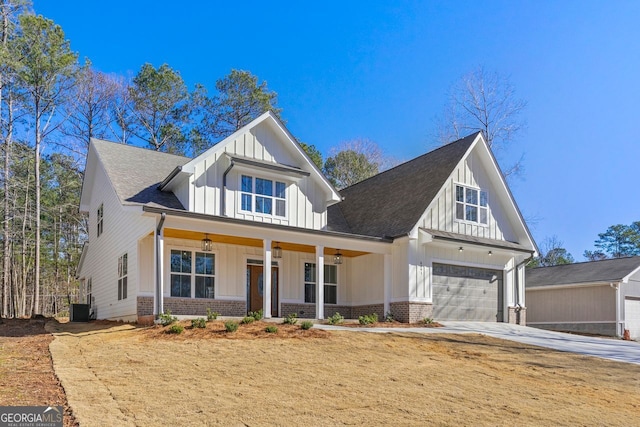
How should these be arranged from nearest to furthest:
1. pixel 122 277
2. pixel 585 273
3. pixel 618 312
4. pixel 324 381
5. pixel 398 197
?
pixel 324 381 → pixel 122 277 → pixel 398 197 → pixel 618 312 → pixel 585 273

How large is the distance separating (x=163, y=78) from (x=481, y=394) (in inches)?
1180

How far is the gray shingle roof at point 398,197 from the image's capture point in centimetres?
1975

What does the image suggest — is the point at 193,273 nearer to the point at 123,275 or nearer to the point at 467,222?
the point at 123,275

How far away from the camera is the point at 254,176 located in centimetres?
1834

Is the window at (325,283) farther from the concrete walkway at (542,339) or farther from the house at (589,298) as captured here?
the house at (589,298)

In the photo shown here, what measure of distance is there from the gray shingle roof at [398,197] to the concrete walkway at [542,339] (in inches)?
141

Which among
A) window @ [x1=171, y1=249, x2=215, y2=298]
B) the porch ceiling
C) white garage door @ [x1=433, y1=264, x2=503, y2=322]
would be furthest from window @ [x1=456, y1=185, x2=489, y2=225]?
window @ [x1=171, y1=249, x2=215, y2=298]

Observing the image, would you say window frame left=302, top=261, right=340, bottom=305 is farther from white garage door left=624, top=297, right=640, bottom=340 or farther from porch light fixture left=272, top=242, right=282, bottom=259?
white garage door left=624, top=297, right=640, bottom=340

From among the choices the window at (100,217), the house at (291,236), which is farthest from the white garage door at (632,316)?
the window at (100,217)

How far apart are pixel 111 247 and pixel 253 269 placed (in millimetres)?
4968

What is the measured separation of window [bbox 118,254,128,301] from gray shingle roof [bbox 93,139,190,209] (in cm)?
209

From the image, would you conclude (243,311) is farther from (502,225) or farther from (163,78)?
(163,78)

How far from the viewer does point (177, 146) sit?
35000 millimetres

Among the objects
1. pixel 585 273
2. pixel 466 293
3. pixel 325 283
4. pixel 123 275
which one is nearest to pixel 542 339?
pixel 466 293
